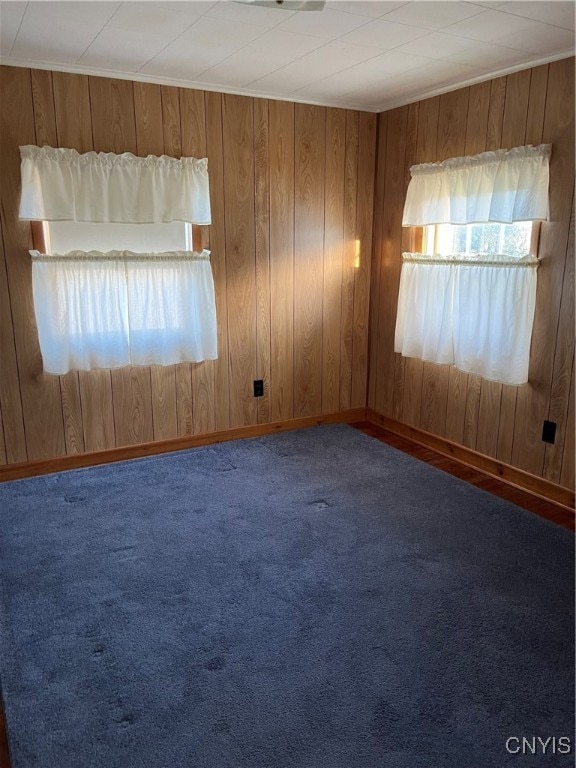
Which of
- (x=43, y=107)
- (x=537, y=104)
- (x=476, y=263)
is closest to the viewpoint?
(x=537, y=104)

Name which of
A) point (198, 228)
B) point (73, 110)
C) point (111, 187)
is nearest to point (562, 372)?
point (198, 228)

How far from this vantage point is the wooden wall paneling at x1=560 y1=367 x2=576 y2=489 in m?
2.91

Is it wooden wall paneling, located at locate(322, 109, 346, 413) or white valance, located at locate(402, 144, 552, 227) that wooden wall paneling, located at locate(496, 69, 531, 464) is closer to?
white valance, located at locate(402, 144, 552, 227)

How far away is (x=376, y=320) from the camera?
4273mm

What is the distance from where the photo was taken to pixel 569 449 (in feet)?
9.70

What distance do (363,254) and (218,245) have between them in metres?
1.15

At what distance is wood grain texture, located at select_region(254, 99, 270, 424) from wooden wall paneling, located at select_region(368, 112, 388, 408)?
855mm

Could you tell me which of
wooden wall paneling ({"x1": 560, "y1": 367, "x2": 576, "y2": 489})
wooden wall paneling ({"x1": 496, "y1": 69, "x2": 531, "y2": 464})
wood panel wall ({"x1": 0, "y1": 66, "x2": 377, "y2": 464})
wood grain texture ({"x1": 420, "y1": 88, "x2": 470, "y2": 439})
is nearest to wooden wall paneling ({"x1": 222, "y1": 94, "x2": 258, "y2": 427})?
wood panel wall ({"x1": 0, "y1": 66, "x2": 377, "y2": 464})

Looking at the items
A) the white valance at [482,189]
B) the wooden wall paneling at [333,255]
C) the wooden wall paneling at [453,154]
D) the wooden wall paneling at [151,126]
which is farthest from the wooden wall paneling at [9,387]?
the wooden wall paneling at [453,154]

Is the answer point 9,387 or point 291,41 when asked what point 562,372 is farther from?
point 9,387

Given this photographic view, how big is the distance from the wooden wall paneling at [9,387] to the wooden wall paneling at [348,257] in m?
2.20

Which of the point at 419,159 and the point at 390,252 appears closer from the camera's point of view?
the point at 419,159

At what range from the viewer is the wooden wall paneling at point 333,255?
3.90 metres

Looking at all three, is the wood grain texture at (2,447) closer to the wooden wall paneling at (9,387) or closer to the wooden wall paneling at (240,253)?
the wooden wall paneling at (9,387)
